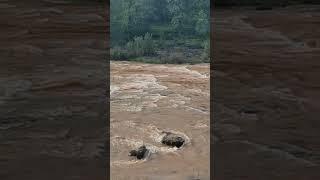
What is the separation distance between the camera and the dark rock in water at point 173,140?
533cm

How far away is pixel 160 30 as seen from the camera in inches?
763

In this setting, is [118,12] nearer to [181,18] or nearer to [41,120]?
[181,18]

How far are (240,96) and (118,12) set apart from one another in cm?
1710

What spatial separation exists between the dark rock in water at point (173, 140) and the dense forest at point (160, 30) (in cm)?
708

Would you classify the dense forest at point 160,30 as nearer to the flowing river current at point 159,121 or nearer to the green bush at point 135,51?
the green bush at point 135,51

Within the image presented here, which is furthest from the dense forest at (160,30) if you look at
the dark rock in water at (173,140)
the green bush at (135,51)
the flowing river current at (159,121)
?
the dark rock in water at (173,140)

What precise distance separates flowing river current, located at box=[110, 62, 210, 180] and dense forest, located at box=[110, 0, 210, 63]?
399cm

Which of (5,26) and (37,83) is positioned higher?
(5,26)

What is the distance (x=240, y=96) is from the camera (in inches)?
233

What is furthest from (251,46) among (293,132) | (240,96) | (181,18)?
(181,18)

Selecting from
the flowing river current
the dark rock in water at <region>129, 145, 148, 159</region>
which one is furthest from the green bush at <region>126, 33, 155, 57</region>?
the dark rock in water at <region>129, 145, 148, 159</region>

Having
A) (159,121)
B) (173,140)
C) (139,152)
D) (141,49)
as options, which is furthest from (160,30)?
(139,152)

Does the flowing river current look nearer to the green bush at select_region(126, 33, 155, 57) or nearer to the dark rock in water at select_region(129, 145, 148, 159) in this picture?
the dark rock in water at select_region(129, 145, 148, 159)

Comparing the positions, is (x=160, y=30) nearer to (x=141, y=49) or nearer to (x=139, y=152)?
(x=141, y=49)
